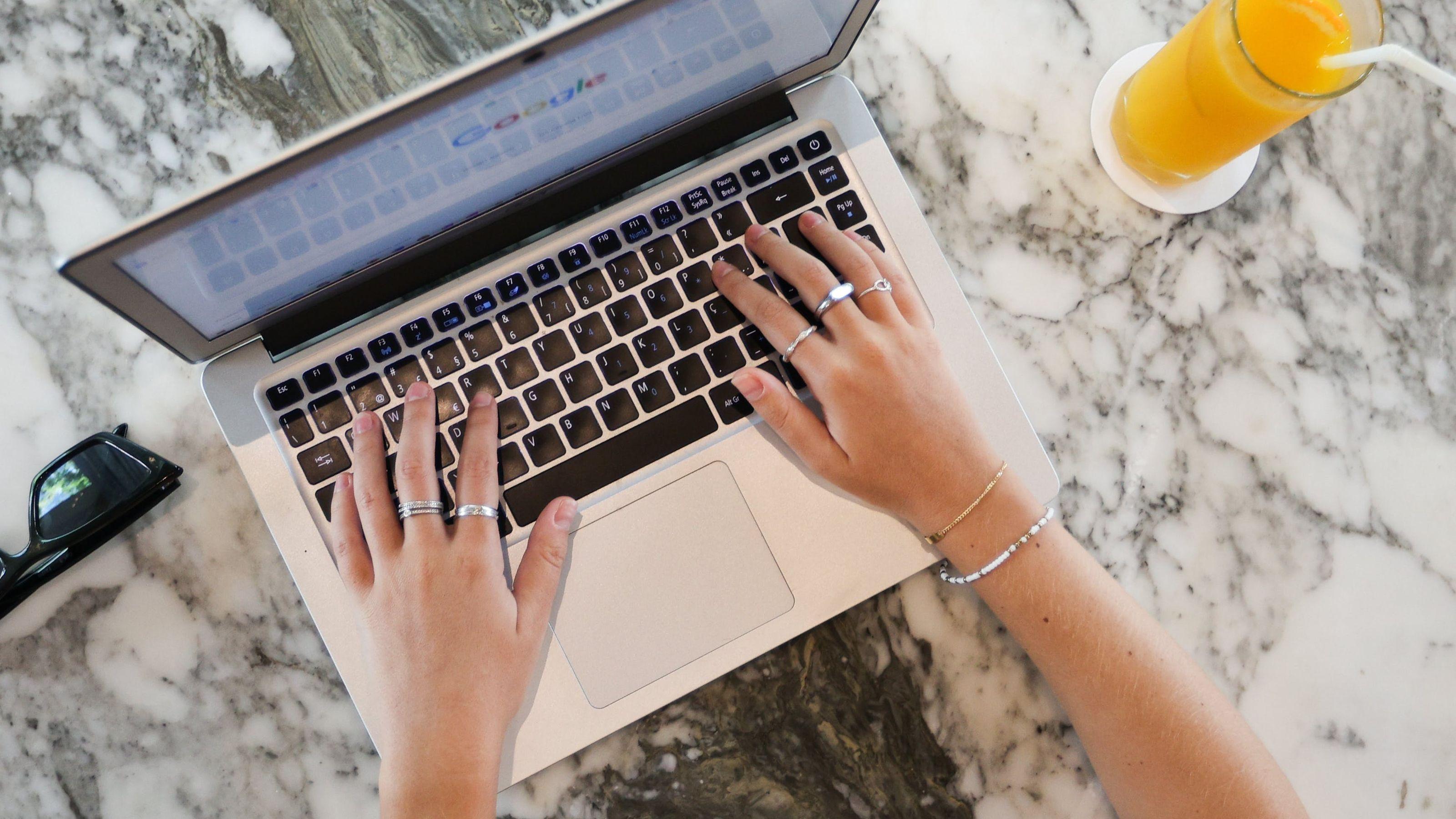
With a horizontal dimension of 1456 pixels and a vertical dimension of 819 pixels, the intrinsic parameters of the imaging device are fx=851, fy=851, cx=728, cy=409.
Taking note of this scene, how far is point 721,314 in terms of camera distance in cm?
74

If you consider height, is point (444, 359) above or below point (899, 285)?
above

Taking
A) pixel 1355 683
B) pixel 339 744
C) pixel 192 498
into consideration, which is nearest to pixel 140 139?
pixel 192 498

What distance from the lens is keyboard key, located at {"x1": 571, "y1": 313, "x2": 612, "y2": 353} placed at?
73 cm

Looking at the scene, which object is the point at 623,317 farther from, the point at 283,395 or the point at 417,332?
the point at 283,395

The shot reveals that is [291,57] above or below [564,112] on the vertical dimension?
above

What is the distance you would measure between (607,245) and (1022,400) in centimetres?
43

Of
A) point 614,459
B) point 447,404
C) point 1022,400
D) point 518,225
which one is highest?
point 518,225

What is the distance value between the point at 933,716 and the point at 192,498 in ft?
2.42

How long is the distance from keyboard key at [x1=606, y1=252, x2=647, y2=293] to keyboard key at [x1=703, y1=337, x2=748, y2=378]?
0.08m

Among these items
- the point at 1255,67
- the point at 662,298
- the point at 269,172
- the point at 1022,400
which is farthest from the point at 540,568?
the point at 1255,67

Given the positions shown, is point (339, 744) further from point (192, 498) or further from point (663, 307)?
point (663, 307)

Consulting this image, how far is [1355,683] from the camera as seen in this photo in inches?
32.6

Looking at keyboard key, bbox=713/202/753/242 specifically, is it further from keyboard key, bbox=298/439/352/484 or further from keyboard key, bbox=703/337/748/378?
keyboard key, bbox=298/439/352/484

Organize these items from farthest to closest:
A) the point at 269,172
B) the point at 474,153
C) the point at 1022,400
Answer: the point at 1022,400 → the point at 474,153 → the point at 269,172
